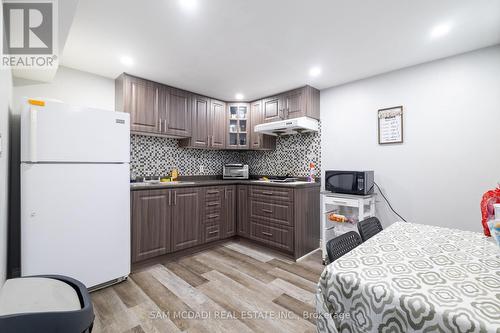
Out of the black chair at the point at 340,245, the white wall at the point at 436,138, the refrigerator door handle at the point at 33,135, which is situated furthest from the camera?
the white wall at the point at 436,138

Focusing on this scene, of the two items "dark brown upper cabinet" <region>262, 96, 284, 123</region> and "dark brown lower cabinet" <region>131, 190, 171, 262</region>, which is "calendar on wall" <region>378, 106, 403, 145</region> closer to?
"dark brown upper cabinet" <region>262, 96, 284, 123</region>

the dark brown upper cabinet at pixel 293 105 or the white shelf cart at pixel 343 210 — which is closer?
the white shelf cart at pixel 343 210

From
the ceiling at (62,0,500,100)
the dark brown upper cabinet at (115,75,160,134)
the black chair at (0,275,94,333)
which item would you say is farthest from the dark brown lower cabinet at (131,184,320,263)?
the black chair at (0,275,94,333)

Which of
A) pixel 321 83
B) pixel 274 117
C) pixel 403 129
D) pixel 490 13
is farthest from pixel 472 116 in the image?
pixel 274 117

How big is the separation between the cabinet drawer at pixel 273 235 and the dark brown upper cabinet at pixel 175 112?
5.40ft

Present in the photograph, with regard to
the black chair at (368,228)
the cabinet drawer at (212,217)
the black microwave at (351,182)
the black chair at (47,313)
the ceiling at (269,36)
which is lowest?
the cabinet drawer at (212,217)

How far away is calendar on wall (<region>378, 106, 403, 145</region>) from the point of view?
8.44 feet

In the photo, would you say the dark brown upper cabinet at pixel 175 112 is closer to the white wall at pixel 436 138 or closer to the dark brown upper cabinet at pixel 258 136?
the dark brown upper cabinet at pixel 258 136

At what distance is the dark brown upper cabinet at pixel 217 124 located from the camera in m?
3.52

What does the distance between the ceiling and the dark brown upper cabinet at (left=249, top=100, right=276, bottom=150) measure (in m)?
0.84

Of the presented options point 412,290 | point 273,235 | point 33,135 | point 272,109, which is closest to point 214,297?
point 273,235

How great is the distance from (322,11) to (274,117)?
1804mm

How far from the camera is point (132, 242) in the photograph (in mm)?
2393

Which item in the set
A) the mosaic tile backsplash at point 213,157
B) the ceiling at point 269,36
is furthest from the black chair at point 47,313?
the mosaic tile backsplash at point 213,157
